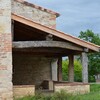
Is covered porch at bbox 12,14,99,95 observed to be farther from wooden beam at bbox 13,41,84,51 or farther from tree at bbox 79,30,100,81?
tree at bbox 79,30,100,81

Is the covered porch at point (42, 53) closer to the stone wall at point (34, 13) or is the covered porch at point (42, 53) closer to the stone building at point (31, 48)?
the stone building at point (31, 48)

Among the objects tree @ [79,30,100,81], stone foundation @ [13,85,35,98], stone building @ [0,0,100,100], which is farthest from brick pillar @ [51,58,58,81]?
tree @ [79,30,100,81]

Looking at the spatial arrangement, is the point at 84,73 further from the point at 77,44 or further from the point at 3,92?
Result: the point at 3,92

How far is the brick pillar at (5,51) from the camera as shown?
15492 mm

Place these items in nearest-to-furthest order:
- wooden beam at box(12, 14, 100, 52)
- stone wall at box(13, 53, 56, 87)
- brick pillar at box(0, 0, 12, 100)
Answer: brick pillar at box(0, 0, 12, 100)
wooden beam at box(12, 14, 100, 52)
stone wall at box(13, 53, 56, 87)

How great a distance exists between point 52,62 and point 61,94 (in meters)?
8.36

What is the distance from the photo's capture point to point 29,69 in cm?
2230

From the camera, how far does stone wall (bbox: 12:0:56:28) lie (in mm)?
22688

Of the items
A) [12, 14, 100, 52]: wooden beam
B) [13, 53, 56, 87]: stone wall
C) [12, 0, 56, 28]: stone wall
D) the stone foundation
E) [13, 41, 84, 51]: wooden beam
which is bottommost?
the stone foundation

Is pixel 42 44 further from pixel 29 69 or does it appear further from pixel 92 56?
pixel 92 56

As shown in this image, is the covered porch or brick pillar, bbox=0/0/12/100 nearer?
brick pillar, bbox=0/0/12/100

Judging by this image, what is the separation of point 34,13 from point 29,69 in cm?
345

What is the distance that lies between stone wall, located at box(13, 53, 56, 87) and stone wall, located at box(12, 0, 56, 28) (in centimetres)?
232

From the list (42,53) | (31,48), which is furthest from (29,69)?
(31,48)
